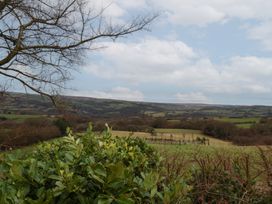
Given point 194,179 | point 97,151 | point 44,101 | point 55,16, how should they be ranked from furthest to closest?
point 44,101, point 55,16, point 194,179, point 97,151

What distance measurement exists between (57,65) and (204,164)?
930cm

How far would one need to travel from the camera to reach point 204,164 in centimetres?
509

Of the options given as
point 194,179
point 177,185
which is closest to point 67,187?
point 177,185

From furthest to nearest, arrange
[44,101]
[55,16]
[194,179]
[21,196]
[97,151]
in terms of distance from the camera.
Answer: [44,101], [55,16], [194,179], [97,151], [21,196]

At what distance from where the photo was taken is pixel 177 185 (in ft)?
8.23

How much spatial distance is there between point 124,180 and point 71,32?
37.7 ft

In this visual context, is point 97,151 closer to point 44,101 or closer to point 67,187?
point 67,187

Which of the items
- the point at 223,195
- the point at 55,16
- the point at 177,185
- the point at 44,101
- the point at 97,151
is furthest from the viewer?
the point at 44,101

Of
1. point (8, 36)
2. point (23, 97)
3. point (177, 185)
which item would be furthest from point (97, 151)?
point (8, 36)

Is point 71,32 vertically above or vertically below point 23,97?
above

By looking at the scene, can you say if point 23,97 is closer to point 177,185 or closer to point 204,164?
point 204,164

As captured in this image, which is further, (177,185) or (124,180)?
(177,185)

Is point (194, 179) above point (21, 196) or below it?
below

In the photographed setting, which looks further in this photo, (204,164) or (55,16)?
(55,16)
